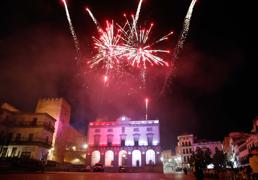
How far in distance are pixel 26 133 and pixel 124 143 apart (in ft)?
73.3

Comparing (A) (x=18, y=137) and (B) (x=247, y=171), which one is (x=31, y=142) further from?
(B) (x=247, y=171)

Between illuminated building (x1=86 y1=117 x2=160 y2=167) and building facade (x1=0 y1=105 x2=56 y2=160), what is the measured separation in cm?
1377

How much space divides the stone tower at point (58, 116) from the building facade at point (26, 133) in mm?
3730

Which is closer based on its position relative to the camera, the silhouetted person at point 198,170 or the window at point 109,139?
the silhouetted person at point 198,170

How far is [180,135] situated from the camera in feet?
257

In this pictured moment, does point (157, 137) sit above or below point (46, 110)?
below

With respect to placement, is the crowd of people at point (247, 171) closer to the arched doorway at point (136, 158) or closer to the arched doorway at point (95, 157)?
the arched doorway at point (136, 158)

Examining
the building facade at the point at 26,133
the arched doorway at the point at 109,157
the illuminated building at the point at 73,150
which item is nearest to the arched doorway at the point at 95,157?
the arched doorway at the point at 109,157

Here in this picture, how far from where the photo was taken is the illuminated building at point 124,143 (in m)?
47.6

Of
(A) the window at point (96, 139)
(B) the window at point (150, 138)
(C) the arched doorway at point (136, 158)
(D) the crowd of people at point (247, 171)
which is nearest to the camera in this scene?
(D) the crowd of people at point (247, 171)

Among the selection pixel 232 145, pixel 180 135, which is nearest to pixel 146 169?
pixel 232 145

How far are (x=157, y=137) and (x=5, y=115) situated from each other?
32074mm

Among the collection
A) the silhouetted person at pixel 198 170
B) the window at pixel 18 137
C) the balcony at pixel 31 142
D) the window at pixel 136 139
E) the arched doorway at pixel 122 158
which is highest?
the window at pixel 136 139

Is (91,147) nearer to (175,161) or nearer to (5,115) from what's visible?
(5,115)
